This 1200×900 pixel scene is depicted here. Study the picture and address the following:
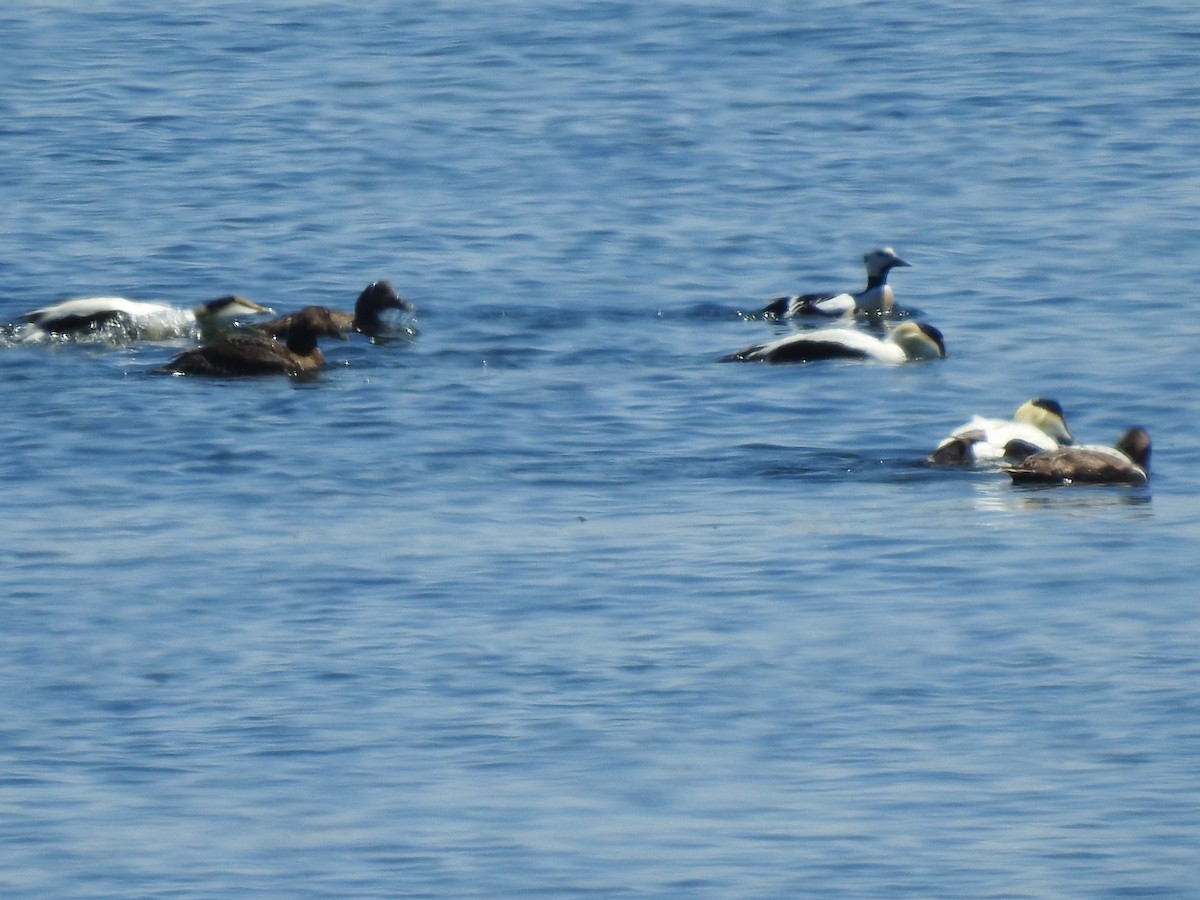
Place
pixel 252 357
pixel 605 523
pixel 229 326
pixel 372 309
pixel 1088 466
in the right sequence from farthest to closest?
pixel 372 309, pixel 229 326, pixel 252 357, pixel 1088 466, pixel 605 523

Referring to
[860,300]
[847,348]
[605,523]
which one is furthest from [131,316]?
[605,523]

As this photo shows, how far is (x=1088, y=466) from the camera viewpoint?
A: 13930 millimetres

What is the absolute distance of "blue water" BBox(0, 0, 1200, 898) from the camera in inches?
354

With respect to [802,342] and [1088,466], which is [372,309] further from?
[1088,466]

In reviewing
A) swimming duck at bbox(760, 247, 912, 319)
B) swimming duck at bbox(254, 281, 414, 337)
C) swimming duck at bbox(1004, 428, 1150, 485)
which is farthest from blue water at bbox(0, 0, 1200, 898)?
swimming duck at bbox(254, 281, 414, 337)

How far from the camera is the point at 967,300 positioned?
1969 cm

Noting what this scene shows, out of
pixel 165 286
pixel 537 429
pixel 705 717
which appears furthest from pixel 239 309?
pixel 705 717

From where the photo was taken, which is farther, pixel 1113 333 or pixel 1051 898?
pixel 1113 333

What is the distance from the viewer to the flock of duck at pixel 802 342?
14039mm

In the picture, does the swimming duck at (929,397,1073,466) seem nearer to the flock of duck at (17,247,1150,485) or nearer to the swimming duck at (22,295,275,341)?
the flock of duck at (17,247,1150,485)

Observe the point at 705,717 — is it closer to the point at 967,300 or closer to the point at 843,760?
the point at 843,760

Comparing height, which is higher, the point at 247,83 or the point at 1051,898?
the point at 247,83

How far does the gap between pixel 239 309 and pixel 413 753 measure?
957cm

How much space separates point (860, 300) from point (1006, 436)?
565cm
